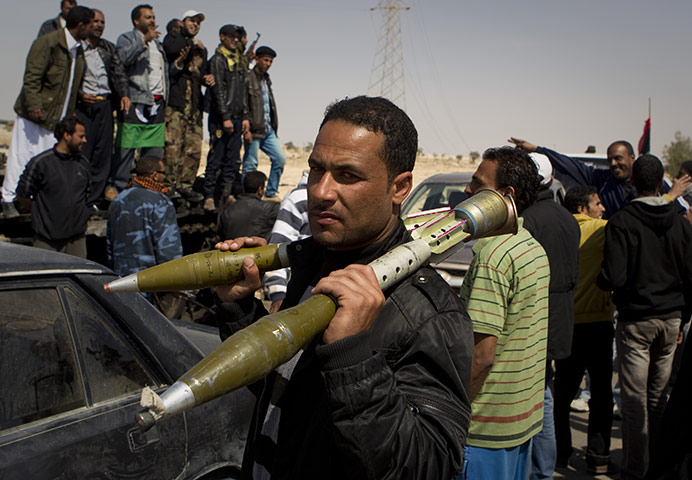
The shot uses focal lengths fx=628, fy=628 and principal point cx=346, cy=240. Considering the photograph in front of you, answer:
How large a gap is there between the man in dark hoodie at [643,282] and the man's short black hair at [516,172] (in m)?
1.80

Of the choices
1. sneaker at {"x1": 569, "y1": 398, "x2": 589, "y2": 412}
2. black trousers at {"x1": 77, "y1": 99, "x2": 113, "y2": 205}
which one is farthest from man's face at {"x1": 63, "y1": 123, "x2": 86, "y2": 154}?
sneaker at {"x1": 569, "y1": 398, "x2": 589, "y2": 412}

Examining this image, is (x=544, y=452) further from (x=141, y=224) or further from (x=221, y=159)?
(x=221, y=159)

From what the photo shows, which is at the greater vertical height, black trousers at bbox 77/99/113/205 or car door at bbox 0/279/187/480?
black trousers at bbox 77/99/113/205

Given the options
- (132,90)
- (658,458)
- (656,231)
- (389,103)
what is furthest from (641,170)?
(132,90)

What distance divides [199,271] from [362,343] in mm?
577

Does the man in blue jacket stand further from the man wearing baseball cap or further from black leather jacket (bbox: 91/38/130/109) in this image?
the man wearing baseball cap

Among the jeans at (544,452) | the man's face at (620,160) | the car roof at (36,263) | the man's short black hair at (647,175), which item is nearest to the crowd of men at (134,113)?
the car roof at (36,263)

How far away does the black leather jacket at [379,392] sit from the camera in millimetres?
1354

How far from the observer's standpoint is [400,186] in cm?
183

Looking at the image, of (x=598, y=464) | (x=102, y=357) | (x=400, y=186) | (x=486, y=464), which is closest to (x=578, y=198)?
(x=598, y=464)

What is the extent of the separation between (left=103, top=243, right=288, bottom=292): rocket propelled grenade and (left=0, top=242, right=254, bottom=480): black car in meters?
0.94

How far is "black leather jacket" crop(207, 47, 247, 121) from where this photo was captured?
9.21 meters

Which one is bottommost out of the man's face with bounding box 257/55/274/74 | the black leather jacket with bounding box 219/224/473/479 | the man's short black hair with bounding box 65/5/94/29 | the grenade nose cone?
the black leather jacket with bounding box 219/224/473/479

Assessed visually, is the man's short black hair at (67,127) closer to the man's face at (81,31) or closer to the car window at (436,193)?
the man's face at (81,31)
